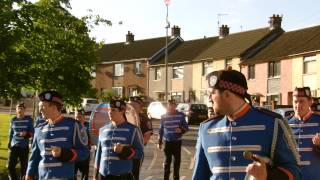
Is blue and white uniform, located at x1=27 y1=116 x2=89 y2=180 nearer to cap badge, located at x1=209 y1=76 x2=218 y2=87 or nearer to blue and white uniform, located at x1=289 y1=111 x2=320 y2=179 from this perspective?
blue and white uniform, located at x1=289 y1=111 x2=320 y2=179

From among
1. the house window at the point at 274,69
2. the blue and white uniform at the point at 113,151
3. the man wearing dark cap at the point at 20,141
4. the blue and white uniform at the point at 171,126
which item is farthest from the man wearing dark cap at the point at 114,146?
the house window at the point at 274,69

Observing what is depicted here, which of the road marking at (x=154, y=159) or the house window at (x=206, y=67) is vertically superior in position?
the house window at (x=206, y=67)

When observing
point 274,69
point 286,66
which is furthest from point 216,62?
point 286,66

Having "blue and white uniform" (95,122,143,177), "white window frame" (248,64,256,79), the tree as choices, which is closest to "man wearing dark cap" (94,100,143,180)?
"blue and white uniform" (95,122,143,177)

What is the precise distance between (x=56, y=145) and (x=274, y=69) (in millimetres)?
43240

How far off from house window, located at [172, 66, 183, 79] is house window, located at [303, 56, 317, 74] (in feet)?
65.0

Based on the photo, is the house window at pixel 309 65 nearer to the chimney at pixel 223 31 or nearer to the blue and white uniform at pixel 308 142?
the chimney at pixel 223 31

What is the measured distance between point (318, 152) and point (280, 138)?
14.0 feet

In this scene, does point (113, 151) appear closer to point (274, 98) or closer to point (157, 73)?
point (274, 98)

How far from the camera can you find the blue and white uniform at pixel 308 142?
27.2 feet

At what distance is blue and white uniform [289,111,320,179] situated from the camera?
27.2ft

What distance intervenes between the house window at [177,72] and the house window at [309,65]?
65.0ft

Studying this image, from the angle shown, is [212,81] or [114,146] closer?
[212,81]

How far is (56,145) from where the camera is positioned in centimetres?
804
